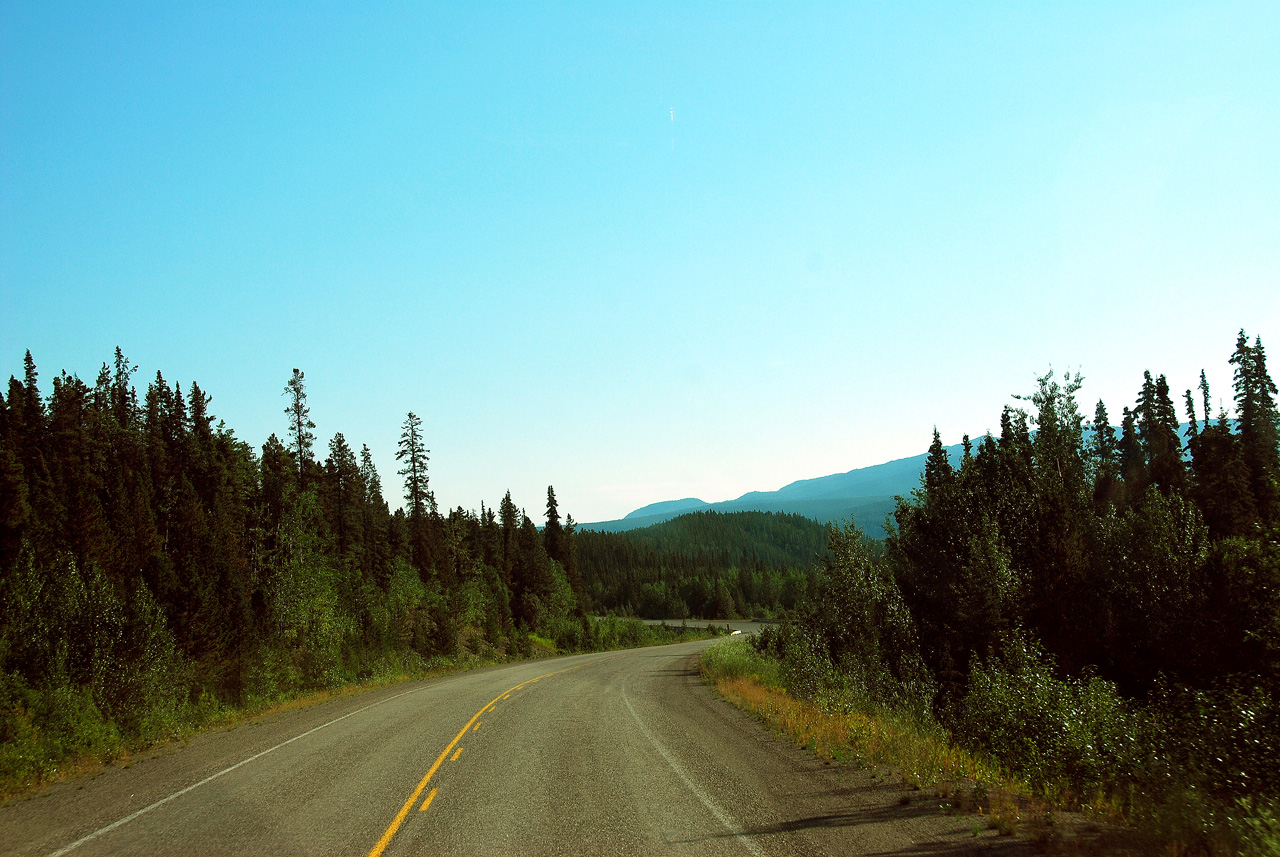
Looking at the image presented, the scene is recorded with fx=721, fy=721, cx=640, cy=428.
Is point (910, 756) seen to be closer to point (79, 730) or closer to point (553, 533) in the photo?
point (79, 730)

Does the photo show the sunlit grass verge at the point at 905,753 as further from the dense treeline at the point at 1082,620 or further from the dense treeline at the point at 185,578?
the dense treeline at the point at 185,578

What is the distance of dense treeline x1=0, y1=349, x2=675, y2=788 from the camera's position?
18719mm

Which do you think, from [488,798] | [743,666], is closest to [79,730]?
[488,798]

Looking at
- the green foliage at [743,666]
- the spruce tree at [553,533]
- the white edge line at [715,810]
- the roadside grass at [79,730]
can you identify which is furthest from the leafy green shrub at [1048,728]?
the spruce tree at [553,533]

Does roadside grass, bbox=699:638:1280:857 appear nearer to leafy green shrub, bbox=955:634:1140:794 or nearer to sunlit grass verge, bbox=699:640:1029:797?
sunlit grass verge, bbox=699:640:1029:797

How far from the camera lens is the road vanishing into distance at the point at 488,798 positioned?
8.11 m

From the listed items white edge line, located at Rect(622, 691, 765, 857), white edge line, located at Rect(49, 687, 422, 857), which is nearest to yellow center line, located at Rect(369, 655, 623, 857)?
white edge line, located at Rect(49, 687, 422, 857)

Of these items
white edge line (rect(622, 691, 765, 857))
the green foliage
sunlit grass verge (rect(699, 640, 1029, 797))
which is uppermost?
white edge line (rect(622, 691, 765, 857))

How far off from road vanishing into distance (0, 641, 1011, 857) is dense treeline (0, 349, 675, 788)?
3.55 metres

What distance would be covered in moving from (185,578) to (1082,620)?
133 feet

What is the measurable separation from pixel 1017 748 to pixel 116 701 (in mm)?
21477

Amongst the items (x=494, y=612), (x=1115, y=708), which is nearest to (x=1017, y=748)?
(x=1115, y=708)

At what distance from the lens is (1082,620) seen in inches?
1299

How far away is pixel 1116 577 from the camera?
107 ft
